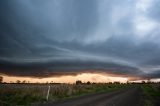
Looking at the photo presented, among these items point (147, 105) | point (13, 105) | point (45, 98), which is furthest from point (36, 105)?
point (147, 105)

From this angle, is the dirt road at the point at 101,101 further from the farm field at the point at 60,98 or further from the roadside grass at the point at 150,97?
the roadside grass at the point at 150,97

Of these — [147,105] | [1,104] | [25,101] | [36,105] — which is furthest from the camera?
[147,105]

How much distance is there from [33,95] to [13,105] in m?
5.66

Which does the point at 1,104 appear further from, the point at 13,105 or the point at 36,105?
the point at 36,105

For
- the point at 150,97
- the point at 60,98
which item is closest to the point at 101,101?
the point at 60,98

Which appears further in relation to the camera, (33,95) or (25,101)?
(33,95)

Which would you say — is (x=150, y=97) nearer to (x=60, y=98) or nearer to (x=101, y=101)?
(x=101, y=101)

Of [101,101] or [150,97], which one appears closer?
[101,101]

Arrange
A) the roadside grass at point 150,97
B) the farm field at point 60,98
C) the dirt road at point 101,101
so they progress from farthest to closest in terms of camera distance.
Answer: the roadside grass at point 150,97
the farm field at point 60,98
the dirt road at point 101,101

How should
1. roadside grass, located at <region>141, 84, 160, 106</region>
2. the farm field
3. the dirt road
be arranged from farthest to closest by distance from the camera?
roadside grass, located at <region>141, 84, 160, 106</region> < the farm field < the dirt road

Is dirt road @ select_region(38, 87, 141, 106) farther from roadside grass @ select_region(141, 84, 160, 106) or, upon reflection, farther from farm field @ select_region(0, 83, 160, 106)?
roadside grass @ select_region(141, 84, 160, 106)

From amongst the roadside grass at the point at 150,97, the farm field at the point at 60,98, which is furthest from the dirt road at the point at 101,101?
the roadside grass at the point at 150,97

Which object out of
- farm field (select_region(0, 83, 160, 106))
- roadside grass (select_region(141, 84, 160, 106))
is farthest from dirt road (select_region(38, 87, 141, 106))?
roadside grass (select_region(141, 84, 160, 106))

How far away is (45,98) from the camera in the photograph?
24109 millimetres
